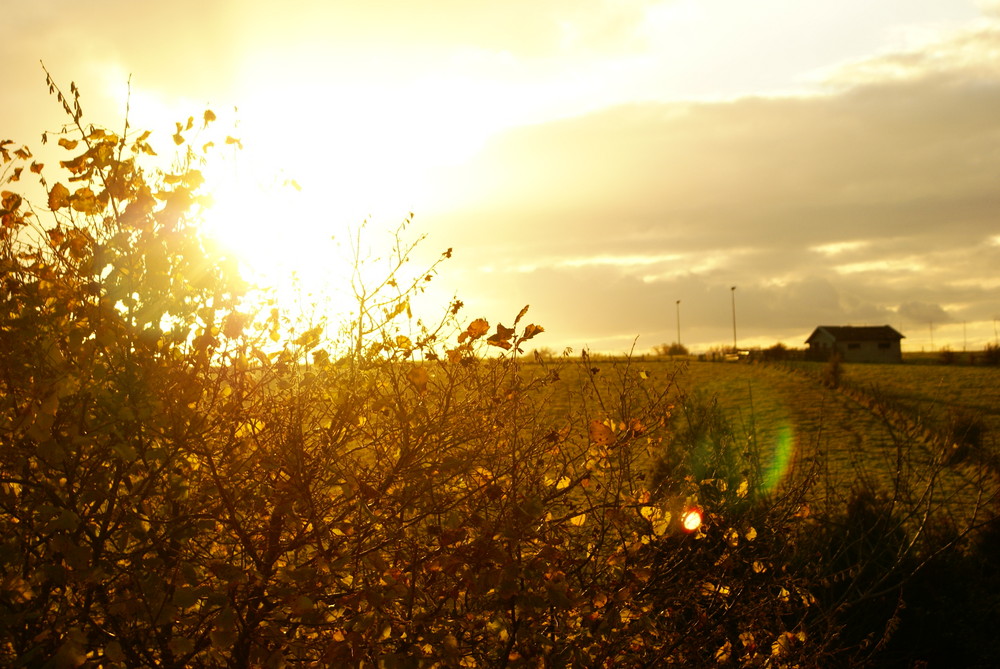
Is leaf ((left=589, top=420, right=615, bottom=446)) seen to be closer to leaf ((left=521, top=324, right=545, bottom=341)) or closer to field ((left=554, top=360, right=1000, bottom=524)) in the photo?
leaf ((left=521, top=324, right=545, bottom=341))

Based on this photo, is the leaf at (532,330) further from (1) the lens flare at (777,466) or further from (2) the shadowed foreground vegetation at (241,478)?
(1) the lens flare at (777,466)

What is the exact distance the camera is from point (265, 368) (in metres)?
4.03

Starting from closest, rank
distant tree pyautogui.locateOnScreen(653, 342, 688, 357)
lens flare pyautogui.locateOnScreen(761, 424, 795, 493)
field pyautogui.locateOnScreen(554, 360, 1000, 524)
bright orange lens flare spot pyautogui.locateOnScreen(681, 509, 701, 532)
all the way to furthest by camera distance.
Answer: bright orange lens flare spot pyautogui.locateOnScreen(681, 509, 701, 532), lens flare pyautogui.locateOnScreen(761, 424, 795, 493), field pyautogui.locateOnScreen(554, 360, 1000, 524), distant tree pyautogui.locateOnScreen(653, 342, 688, 357)

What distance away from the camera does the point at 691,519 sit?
437cm

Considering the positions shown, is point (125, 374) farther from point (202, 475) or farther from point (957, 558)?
point (957, 558)

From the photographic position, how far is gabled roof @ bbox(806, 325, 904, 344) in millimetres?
72075

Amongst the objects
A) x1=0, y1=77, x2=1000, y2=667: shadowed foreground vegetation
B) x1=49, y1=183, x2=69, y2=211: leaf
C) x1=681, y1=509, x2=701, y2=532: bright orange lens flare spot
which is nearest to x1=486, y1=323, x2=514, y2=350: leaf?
x1=0, y1=77, x2=1000, y2=667: shadowed foreground vegetation

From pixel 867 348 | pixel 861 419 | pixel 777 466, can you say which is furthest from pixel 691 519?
pixel 867 348

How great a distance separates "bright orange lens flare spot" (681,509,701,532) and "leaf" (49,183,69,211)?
3.28 m

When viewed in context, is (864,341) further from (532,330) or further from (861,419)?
(532,330)

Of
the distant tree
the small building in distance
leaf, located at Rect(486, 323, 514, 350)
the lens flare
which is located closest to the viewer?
leaf, located at Rect(486, 323, 514, 350)

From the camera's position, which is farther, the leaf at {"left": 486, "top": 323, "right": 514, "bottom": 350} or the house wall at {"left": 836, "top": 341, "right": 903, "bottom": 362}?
the house wall at {"left": 836, "top": 341, "right": 903, "bottom": 362}

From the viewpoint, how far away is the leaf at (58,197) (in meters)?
3.68

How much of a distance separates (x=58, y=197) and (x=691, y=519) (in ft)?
11.1
